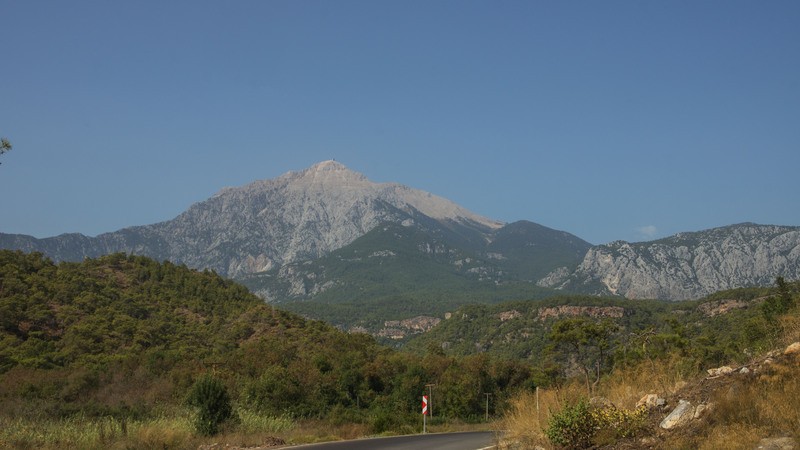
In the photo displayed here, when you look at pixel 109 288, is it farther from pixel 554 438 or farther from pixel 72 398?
pixel 554 438

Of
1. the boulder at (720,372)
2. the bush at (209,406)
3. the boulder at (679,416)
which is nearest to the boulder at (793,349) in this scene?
the boulder at (720,372)

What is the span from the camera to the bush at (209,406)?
94.1 feet

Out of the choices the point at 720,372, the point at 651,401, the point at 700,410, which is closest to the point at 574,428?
the point at 651,401

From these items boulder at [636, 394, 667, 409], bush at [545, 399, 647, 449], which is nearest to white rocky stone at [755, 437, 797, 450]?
bush at [545, 399, 647, 449]

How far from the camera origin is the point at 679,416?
13586mm

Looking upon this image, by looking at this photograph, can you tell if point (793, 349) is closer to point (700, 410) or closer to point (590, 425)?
point (700, 410)

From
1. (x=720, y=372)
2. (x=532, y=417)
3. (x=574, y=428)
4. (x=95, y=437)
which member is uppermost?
(x=720, y=372)

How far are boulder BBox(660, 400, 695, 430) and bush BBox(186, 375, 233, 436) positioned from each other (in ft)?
64.7

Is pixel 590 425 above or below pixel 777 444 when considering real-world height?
below

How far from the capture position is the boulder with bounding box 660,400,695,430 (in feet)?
44.1

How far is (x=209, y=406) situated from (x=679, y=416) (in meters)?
21.0

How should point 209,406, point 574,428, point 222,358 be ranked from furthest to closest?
point 222,358 < point 209,406 < point 574,428

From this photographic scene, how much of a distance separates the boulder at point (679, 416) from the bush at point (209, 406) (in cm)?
1973

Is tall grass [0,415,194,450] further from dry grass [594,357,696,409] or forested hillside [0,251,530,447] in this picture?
dry grass [594,357,696,409]
